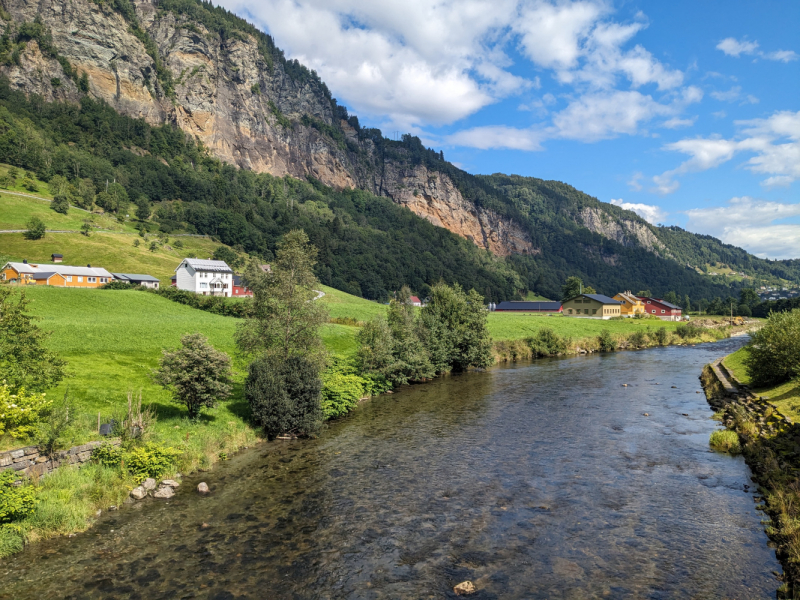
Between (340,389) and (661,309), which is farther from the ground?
(661,309)

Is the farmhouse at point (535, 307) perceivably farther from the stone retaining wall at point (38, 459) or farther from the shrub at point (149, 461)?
the stone retaining wall at point (38, 459)

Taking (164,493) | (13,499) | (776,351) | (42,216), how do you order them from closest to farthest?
(13,499) → (164,493) → (776,351) → (42,216)

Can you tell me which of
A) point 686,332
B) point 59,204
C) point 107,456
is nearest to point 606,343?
point 686,332

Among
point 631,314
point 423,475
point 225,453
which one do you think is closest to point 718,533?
point 423,475

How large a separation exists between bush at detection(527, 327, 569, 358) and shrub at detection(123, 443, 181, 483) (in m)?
57.8

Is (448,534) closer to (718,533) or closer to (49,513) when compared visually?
(718,533)

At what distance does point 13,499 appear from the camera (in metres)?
15.2

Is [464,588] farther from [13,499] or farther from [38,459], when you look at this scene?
[38,459]

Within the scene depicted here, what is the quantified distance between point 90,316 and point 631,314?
13663cm

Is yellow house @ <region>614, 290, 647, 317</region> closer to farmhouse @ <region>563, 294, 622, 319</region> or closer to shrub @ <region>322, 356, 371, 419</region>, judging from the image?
farmhouse @ <region>563, 294, 622, 319</region>

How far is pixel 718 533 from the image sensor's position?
16625 millimetres

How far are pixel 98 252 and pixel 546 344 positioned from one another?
114204mm

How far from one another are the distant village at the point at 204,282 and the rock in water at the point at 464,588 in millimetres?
65461

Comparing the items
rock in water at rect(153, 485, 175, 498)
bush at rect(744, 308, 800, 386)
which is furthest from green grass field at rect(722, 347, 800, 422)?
rock in water at rect(153, 485, 175, 498)
